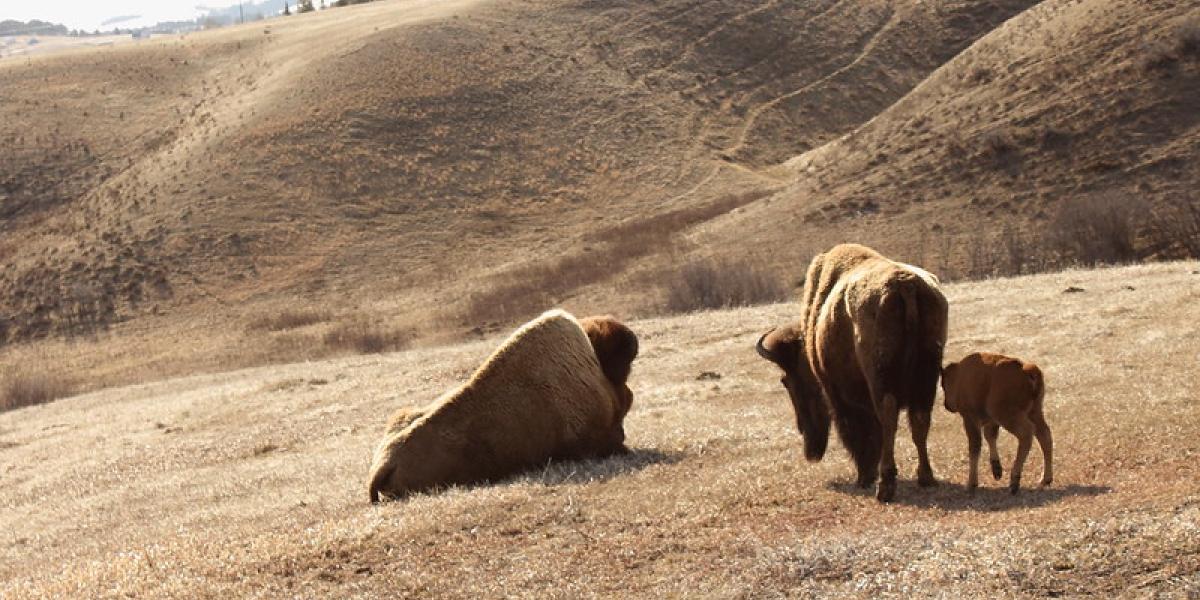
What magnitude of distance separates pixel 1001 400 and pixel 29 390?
37587mm

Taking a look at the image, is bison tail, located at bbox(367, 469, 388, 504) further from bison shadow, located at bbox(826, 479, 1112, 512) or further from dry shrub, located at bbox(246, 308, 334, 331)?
dry shrub, located at bbox(246, 308, 334, 331)

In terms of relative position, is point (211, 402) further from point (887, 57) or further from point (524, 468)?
point (887, 57)

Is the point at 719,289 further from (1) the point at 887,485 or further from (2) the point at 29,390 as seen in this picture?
(1) the point at 887,485

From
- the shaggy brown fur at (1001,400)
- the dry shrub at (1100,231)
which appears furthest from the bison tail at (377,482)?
the dry shrub at (1100,231)

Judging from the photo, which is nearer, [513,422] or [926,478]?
[926,478]

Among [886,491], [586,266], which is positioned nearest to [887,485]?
[886,491]

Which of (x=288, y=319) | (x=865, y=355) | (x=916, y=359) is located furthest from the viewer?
(x=288, y=319)

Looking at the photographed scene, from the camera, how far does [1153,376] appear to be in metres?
15.1

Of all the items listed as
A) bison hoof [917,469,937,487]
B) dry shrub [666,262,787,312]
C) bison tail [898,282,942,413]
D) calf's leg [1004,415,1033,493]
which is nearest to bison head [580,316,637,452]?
bison hoof [917,469,937,487]

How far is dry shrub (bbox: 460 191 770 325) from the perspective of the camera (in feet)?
157

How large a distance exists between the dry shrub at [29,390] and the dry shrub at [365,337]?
355 inches

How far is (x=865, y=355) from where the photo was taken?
35.4 feet

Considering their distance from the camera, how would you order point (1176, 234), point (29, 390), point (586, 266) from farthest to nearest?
1. point (586, 266)
2. point (29, 390)
3. point (1176, 234)

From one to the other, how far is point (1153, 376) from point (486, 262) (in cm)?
4429
